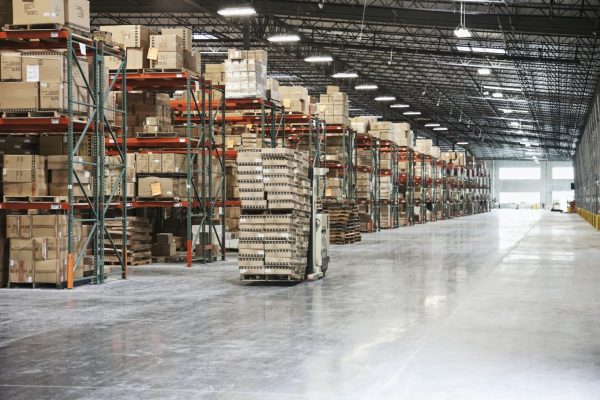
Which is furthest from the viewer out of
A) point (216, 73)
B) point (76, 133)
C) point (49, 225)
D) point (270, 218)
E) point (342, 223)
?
point (342, 223)

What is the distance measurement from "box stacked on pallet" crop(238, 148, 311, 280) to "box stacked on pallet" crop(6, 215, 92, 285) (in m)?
2.72

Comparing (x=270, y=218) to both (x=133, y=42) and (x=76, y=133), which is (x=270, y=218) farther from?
(x=133, y=42)

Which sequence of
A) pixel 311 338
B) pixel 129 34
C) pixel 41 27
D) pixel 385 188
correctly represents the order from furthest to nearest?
pixel 385 188 → pixel 129 34 → pixel 41 27 → pixel 311 338

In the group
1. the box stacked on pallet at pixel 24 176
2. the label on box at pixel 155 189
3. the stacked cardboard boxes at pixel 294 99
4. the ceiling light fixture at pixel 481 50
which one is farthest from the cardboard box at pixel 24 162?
the ceiling light fixture at pixel 481 50

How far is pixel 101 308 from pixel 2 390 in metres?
3.88

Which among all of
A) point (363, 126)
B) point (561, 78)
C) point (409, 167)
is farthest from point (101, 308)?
point (561, 78)

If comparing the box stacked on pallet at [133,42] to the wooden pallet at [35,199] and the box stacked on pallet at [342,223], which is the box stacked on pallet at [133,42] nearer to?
the wooden pallet at [35,199]

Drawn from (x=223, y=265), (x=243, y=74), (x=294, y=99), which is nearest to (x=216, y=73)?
(x=243, y=74)

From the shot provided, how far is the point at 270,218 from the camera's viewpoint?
11391 mm

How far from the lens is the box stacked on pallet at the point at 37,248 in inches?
436

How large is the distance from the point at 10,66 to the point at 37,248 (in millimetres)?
2801

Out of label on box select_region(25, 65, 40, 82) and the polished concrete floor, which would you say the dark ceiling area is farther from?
the polished concrete floor

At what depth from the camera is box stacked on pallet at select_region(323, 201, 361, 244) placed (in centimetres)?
2130

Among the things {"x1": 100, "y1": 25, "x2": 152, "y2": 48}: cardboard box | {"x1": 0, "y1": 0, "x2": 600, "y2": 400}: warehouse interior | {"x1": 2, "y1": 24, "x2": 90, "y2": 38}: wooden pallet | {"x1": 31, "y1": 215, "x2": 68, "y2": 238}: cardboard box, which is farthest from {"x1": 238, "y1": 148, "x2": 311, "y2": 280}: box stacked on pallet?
{"x1": 100, "y1": 25, "x2": 152, "y2": 48}: cardboard box
